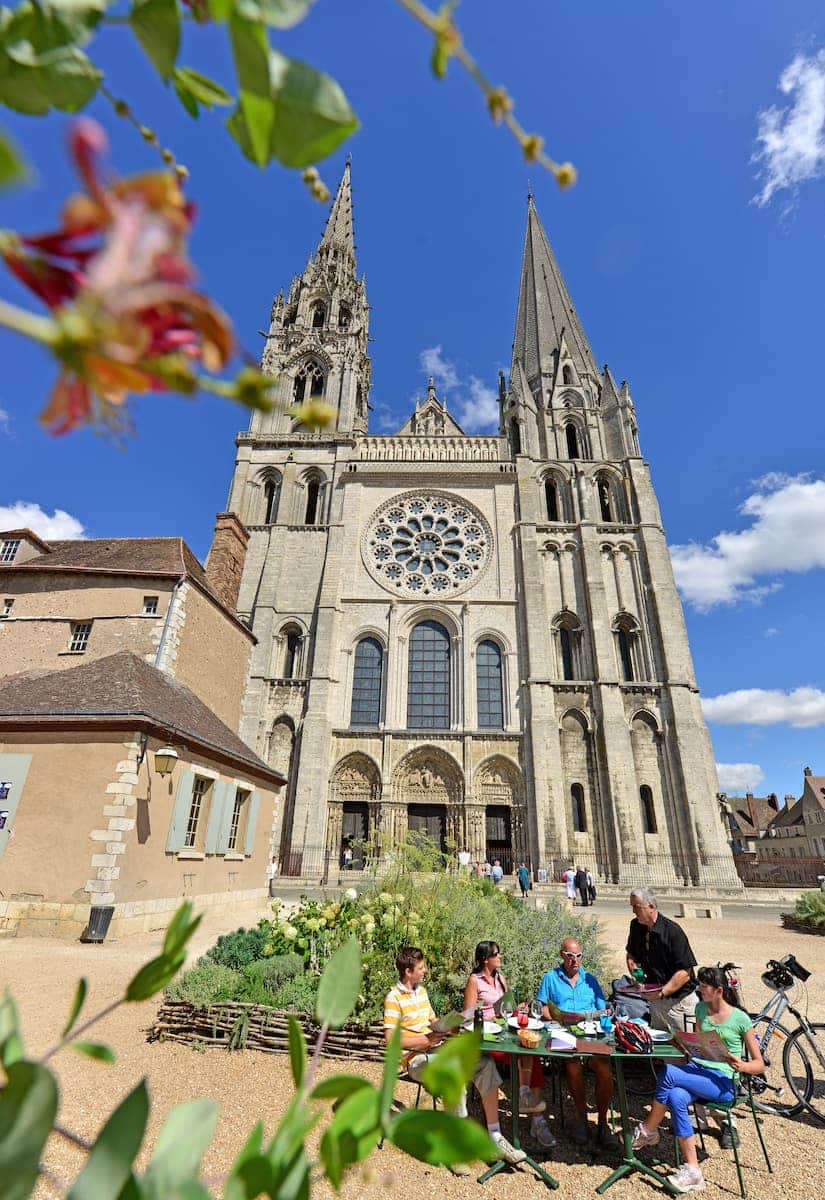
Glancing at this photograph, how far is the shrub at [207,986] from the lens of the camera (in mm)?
5352

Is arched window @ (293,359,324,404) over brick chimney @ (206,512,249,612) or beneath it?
over

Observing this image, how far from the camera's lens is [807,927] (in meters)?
12.2

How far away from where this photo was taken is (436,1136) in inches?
22.2

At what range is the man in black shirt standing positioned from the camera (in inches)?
182

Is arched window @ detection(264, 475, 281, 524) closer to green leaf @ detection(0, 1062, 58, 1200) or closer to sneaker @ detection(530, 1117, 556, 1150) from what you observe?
sneaker @ detection(530, 1117, 556, 1150)

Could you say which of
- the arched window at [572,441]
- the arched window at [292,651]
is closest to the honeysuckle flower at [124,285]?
the arched window at [292,651]

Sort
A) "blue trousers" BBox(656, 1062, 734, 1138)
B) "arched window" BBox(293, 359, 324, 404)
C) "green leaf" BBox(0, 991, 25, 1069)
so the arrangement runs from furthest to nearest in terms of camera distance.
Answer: "arched window" BBox(293, 359, 324, 404)
"blue trousers" BBox(656, 1062, 734, 1138)
"green leaf" BBox(0, 991, 25, 1069)

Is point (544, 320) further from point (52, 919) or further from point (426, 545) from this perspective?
point (52, 919)

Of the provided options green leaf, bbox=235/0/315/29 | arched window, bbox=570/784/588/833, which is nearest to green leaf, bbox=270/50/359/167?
→ green leaf, bbox=235/0/315/29

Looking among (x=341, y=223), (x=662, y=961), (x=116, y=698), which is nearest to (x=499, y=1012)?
(x=662, y=961)

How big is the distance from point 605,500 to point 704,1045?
24635 mm

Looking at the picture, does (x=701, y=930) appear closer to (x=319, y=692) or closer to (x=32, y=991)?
(x=32, y=991)

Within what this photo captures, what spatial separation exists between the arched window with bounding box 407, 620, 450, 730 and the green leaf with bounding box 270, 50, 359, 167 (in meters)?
21.0

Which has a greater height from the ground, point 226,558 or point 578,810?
point 226,558
